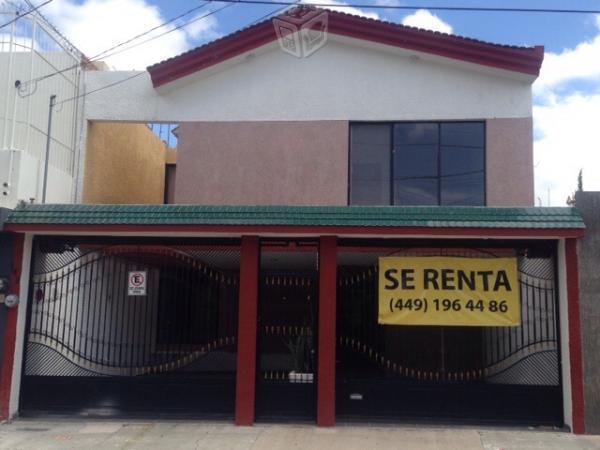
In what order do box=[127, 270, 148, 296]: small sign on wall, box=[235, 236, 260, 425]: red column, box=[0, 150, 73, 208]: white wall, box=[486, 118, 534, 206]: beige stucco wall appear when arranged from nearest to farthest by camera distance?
box=[235, 236, 260, 425]: red column → box=[127, 270, 148, 296]: small sign on wall → box=[0, 150, 73, 208]: white wall → box=[486, 118, 534, 206]: beige stucco wall

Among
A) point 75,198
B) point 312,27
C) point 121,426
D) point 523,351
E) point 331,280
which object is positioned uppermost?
point 312,27

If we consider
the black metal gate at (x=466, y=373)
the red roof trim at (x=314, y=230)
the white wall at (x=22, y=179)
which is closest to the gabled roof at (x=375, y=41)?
the white wall at (x=22, y=179)

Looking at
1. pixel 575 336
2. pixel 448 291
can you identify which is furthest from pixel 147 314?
pixel 575 336

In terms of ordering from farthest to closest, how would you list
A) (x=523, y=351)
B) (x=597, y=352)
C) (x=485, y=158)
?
1. (x=485, y=158)
2. (x=523, y=351)
3. (x=597, y=352)

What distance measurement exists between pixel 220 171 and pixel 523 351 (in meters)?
6.75

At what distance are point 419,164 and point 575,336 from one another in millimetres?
4854

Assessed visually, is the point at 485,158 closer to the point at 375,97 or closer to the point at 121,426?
the point at 375,97

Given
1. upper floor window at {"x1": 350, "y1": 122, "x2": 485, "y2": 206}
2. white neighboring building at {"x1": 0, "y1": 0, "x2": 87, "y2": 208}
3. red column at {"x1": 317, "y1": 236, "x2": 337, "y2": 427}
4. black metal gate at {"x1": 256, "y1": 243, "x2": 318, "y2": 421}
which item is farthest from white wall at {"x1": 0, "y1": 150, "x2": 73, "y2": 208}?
upper floor window at {"x1": 350, "y1": 122, "x2": 485, "y2": 206}

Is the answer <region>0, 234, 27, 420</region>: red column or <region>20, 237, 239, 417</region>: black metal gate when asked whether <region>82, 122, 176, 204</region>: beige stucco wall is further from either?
<region>0, 234, 27, 420</region>: red column

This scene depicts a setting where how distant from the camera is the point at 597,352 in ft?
29.3

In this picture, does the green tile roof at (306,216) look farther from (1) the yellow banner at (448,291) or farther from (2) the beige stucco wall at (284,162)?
(2) the beige stucco wall at (284,162)

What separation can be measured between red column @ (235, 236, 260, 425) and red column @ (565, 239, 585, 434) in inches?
179

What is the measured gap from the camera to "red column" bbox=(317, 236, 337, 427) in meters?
9.16

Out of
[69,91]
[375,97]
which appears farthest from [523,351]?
[69,91]
